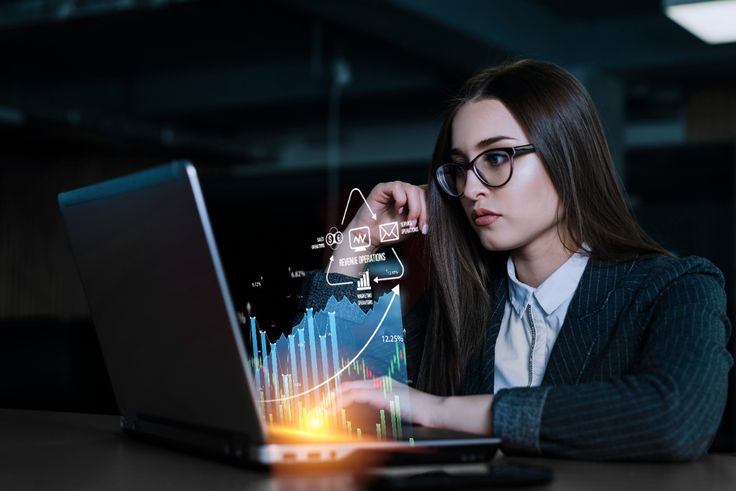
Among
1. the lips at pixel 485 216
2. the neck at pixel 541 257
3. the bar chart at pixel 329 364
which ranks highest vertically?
the lips at pixel 485 216

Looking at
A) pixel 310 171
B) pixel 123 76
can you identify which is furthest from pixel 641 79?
pixel 123 76

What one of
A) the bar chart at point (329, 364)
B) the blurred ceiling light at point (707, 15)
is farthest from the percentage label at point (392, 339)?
the blurred ceiling light at point (707, 15)

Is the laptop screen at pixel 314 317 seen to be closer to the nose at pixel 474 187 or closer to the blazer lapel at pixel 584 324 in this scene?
the nose at pixel 474 187

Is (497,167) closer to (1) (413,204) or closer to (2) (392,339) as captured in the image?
(1) (413,204)

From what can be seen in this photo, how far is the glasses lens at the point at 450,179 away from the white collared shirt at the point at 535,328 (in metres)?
0.21

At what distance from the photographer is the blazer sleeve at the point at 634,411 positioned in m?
1.14

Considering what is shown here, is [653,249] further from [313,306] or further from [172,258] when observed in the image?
[172,258]

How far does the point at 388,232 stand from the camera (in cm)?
146

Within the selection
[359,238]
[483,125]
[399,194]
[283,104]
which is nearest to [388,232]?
A: [359,238]

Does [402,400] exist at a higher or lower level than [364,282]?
lower

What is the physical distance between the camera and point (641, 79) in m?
5.89

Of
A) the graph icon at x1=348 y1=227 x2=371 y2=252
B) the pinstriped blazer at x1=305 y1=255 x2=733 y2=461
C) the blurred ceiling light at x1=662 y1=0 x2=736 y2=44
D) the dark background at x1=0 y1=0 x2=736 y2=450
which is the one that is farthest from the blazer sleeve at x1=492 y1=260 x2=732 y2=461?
the blurred ceiling light at x1=662 y1=0 x2=736 y2=44

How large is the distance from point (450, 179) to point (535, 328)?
0.30 m

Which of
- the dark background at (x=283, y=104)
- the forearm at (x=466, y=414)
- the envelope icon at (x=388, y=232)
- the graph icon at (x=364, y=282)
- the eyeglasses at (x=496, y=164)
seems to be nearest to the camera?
the forearm at (x=466, y=414)
